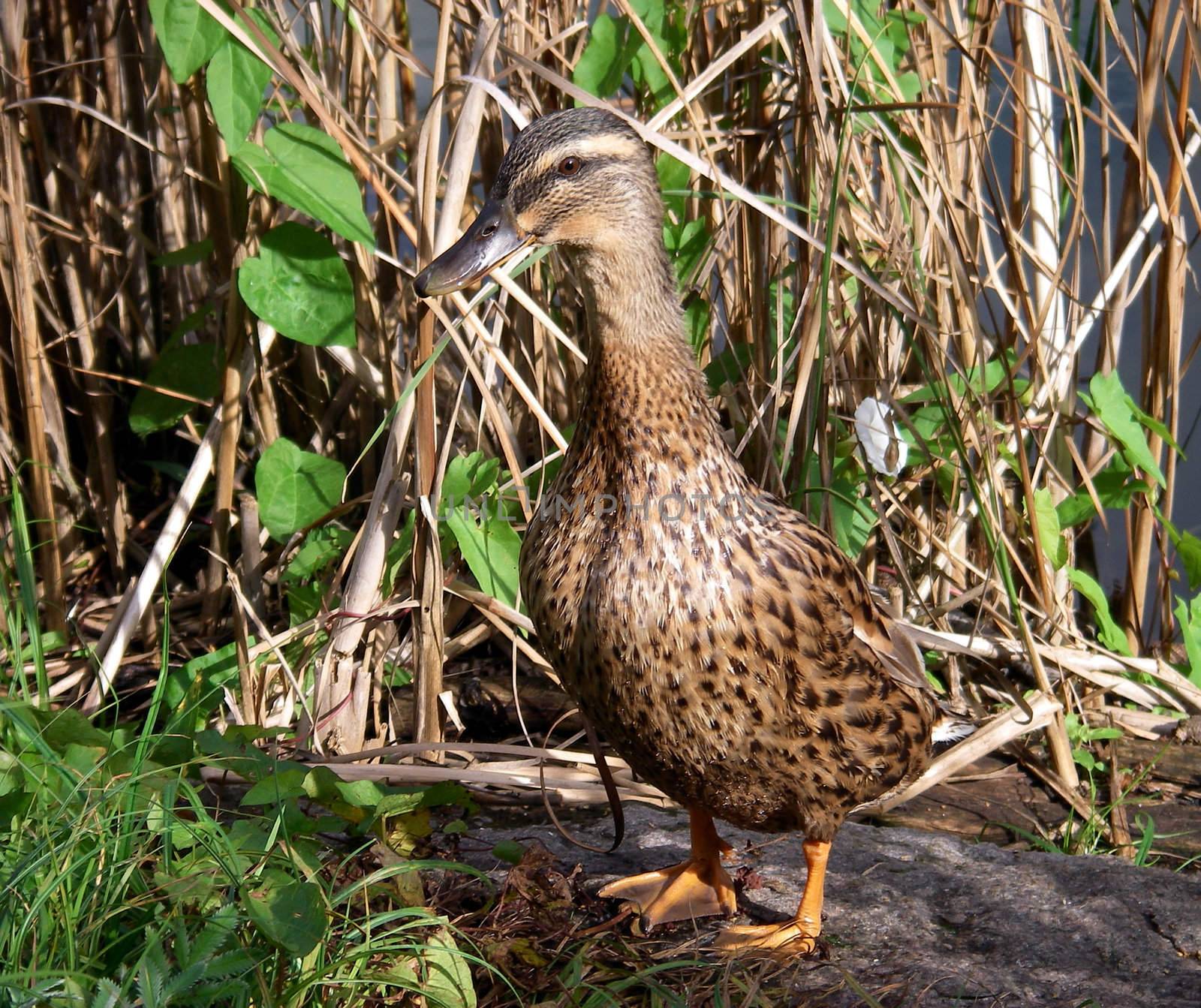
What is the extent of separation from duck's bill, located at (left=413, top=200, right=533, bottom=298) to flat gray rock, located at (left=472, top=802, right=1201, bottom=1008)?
1.19 m

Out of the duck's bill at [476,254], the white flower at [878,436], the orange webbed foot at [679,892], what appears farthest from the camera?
the white flower at [878,436]

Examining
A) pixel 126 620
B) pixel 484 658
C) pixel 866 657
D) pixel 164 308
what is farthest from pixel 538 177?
pixel 164 308

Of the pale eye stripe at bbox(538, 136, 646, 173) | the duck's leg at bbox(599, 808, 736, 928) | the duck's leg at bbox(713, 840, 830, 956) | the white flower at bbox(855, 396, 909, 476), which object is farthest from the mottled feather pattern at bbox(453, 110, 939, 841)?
the white flower at bbox(855, 396, 909, 476)

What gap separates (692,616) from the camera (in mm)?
2248

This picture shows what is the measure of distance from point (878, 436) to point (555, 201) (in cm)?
144

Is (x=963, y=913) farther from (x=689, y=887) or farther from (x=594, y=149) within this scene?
(x=594, y=149)

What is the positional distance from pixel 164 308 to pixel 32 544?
0.82 meters

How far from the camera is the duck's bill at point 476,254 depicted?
2.22m

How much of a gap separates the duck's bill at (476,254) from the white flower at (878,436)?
137 cm

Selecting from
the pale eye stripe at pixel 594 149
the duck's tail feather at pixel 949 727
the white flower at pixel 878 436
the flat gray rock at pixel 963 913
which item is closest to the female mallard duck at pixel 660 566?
the pale eye stripe at pixel 594 149

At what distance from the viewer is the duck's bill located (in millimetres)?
2223

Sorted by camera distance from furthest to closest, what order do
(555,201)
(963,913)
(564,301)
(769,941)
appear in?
(564,301), (963,913), (769,941), (555,201)

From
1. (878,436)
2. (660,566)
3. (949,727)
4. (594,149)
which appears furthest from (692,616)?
(878,436)

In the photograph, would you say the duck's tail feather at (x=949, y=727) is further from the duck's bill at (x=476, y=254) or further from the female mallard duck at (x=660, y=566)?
the duck's bill at (x=476, y=254)
